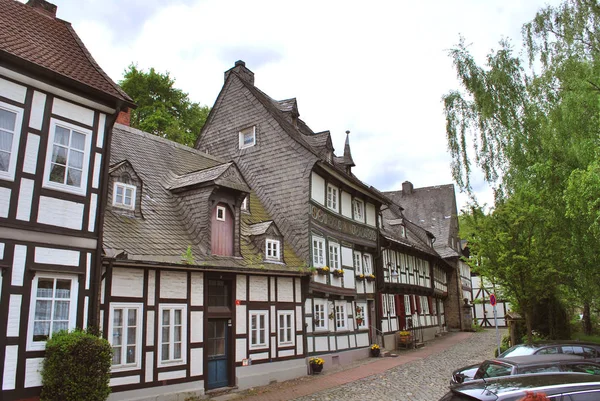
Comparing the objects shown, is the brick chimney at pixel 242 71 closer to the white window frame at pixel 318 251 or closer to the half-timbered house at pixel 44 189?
the white window frame at pixel 318 251

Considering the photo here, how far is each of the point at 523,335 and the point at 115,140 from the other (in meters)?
19.2

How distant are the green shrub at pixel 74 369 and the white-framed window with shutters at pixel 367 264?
15.3 meters

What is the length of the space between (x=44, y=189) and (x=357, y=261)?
15.5 metres

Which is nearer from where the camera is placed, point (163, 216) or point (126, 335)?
point (126, 335)

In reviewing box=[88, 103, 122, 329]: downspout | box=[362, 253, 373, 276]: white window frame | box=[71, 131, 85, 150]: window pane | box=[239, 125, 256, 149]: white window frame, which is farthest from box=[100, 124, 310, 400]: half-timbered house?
box=[362, 253, 373, 276]: white window frame

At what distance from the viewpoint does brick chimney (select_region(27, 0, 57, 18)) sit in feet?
41.2

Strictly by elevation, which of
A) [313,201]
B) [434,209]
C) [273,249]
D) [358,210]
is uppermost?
[434,209]

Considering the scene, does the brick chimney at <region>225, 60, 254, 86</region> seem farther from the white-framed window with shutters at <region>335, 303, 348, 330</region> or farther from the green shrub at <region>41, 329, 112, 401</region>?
the green shrub at <region>41, 329, 112, 401</region>

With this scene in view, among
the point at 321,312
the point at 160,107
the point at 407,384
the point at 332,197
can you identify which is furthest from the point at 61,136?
the point at 160,107

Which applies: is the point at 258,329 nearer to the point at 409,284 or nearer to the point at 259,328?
the point at 259,328

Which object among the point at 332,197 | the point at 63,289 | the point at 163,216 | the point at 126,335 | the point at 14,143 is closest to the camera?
the point at 14,143

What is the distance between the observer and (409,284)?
30.2 meters

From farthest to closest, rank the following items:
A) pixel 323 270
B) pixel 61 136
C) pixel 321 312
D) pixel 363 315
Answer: pixel 363 315 → pixel 321 312 → pixel 323 270 → pixel 61 136

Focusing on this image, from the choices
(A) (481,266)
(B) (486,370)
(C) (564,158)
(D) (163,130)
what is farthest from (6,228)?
(D) (163,130)
